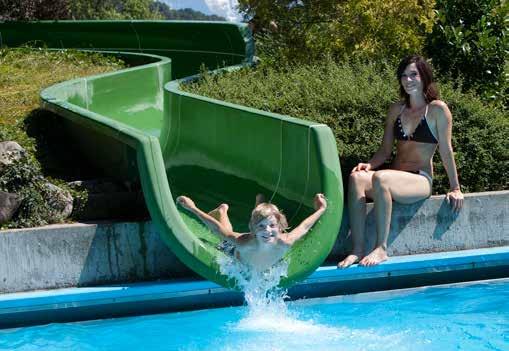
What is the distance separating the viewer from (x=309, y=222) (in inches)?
262

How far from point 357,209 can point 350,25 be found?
416 cm

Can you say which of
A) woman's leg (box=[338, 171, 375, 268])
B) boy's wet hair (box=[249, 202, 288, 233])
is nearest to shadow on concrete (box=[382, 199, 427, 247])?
woman's leg (box=[338, 171, 375, 268])

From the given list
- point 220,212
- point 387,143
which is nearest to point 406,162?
point 387,143

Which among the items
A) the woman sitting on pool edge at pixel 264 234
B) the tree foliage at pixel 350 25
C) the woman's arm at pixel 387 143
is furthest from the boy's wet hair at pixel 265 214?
the tree foliage at pixel 350 25

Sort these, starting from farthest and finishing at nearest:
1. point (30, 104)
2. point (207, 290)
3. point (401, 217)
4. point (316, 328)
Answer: point (30, 104) < point (401, 217) < point (207, 290) < point (316, 328)

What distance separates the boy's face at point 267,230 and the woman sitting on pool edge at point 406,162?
0.93 meters

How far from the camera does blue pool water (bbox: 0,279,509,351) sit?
6191 mm

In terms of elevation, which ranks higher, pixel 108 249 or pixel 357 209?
pixel 357 209

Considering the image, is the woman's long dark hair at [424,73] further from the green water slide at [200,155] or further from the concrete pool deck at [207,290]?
the concrete pool deck at [207,290]

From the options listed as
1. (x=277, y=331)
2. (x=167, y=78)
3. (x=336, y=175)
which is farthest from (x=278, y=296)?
(x=167, y=78)

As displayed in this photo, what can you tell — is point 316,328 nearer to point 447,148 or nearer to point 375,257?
point 375,257

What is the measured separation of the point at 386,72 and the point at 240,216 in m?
2.69

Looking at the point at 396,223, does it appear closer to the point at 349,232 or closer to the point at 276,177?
the point at 349,232

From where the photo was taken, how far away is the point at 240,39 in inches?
573
